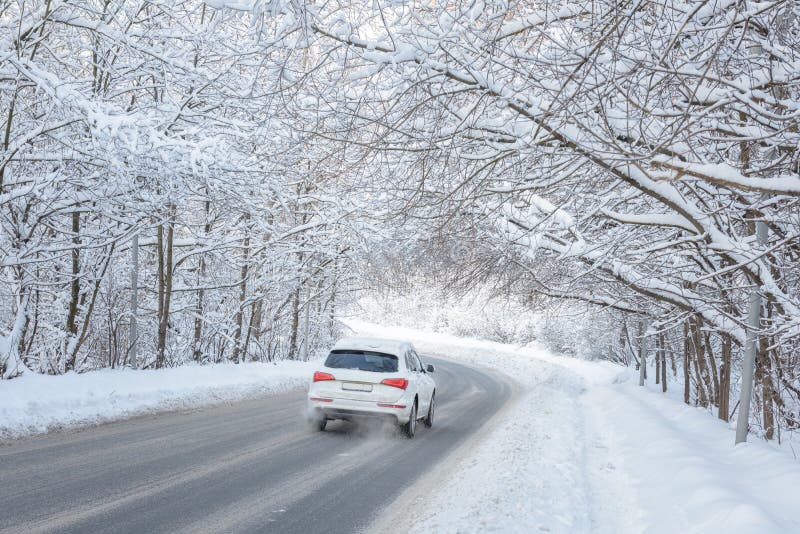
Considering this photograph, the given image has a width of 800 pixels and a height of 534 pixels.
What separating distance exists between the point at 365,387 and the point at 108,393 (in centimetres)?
458

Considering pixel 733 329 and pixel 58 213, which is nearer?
pixel 733 329

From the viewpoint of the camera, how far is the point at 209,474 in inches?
300

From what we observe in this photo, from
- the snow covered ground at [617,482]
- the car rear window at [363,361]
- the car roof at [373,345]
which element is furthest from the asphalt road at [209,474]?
the car roof at [373,345]

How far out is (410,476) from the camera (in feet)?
28.1

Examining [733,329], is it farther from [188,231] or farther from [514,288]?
[188,231]

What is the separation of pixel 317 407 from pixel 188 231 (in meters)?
13.6

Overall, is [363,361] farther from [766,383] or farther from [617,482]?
[766,383]

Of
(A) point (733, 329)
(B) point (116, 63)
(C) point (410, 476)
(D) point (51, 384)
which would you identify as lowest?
(C) point (410, 476)

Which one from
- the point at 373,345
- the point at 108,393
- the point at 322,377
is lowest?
the point at 108,393

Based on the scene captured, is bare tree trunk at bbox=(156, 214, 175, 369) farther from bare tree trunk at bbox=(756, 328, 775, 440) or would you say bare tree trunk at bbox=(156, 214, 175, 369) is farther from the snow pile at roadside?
bare tree trunk at bbox=(756, 328, 775, 440)

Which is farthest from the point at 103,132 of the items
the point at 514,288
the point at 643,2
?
the point at 514,288

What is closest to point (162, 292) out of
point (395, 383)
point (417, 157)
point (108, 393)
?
point (108, 393)

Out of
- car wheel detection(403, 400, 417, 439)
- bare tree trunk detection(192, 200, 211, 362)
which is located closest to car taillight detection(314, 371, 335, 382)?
car wheel detection(403, 400, 417, 439)

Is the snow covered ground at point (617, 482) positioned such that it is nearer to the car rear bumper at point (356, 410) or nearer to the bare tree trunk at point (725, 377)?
the bare tree trunk at point (725, 377)
